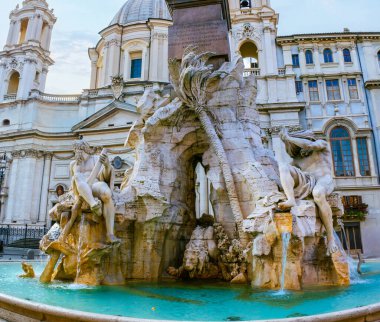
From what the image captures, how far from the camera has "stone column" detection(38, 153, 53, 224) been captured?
30375 mm

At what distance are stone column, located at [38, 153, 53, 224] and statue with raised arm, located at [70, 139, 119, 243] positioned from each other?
2603 cm

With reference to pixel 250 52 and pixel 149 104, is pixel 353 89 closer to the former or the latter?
pixel 250 52

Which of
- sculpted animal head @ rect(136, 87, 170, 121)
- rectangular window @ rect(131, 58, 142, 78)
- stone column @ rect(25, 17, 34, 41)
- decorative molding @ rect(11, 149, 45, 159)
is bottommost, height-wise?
sculpted animal head @ rect(136, 87, 170, 121)

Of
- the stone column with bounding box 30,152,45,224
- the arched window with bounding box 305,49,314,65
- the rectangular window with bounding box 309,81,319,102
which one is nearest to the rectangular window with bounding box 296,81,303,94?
the rectangular window with bounding box 309,81,319,102

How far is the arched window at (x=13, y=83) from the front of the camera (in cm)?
3594

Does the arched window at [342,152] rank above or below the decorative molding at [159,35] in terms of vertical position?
below

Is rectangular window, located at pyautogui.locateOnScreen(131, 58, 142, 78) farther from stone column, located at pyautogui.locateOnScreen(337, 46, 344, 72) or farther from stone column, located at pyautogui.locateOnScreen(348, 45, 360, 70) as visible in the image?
stone column, located at pyautogui.locateOnScreen(348, 45, 360, 70)

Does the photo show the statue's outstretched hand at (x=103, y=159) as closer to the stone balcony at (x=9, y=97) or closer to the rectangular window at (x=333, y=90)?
the rectangular window at (x=333, y=90)

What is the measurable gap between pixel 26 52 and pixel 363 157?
33.4 meters

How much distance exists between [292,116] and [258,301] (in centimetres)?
2323

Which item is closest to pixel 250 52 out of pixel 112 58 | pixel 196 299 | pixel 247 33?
pixel 247 33

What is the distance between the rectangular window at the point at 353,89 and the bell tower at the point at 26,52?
30049 millimetres

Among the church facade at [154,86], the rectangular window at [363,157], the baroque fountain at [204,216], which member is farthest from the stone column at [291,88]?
the baroque fountain at [204,216]

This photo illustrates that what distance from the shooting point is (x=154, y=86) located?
2033 cm
